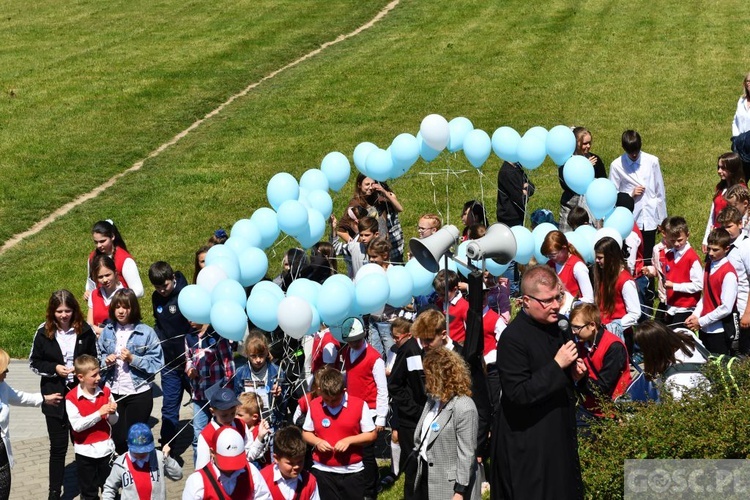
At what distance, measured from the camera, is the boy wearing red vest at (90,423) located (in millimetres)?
9289

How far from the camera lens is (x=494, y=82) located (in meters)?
24.2

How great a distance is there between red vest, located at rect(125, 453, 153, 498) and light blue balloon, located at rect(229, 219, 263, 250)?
274 centimetres

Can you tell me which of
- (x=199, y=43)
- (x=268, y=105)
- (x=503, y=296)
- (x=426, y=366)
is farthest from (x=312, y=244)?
(x=199, y=43)

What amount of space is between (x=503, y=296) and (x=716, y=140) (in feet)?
33.9

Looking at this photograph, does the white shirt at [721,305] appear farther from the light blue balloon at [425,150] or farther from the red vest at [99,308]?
the red vest at [99,308]

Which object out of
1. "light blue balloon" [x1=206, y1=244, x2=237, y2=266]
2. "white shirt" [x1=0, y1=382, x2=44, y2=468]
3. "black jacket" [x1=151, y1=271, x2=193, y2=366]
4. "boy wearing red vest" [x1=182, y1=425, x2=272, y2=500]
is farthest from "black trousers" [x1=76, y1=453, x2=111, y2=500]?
"boy wearing red vest" [x1=182, y1=425, x2=272, y2=500]

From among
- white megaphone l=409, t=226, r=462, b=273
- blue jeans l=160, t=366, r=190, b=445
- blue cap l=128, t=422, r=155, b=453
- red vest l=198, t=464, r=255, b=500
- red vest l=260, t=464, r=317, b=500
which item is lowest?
blue jeans l=160, t=366, r=190, b=445

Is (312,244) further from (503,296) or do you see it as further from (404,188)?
(404,188)

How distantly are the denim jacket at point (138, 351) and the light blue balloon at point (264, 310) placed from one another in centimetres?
131

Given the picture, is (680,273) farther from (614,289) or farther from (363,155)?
(363,155)

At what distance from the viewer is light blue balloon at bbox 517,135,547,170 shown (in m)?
11.8

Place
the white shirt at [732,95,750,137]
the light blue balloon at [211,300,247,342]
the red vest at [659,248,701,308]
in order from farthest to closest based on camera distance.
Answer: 1. the white shirt at [732,95,750,137]
2. the red vest at [659,248,701,308]
3. the light blue balloon at [211,300,247,342]

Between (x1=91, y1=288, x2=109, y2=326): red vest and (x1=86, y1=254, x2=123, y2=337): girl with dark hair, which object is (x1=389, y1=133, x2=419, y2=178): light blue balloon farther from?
(x1=91, y1=288, x2=109, y2=326): red vest

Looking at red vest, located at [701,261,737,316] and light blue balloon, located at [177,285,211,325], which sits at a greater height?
light blue balloon, located at [177,285,211,325]
